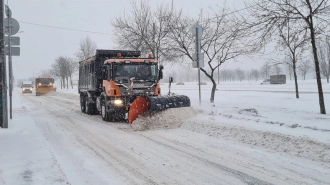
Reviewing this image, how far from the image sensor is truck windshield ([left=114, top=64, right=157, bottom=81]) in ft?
37.9

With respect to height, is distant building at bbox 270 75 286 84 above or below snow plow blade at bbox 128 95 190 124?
above

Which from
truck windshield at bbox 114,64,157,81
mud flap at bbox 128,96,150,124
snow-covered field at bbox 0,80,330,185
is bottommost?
snow-covered field at bbox 0,80,330,185

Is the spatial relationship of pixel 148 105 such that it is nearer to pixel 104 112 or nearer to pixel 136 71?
pixel 136 71

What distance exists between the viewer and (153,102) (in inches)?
392

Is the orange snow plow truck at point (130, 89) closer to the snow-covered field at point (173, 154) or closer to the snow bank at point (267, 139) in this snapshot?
the snow-covered field at point (173, 154)

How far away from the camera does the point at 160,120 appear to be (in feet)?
32.7

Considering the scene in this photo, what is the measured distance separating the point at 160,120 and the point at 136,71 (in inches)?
107

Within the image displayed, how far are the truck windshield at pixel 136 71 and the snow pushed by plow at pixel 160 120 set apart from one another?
2134 mm

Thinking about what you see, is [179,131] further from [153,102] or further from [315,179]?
[315,179]

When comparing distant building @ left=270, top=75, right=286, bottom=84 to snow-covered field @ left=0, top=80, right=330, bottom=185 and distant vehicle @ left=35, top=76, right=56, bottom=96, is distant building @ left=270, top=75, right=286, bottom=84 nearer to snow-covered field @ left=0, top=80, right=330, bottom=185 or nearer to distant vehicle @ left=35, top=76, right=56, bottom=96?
distant vehicle @ left=35, top=76, right=56, bottom=96

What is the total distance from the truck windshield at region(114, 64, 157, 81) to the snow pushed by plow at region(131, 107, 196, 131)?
7.00 ft

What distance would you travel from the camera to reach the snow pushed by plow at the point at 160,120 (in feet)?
31.8

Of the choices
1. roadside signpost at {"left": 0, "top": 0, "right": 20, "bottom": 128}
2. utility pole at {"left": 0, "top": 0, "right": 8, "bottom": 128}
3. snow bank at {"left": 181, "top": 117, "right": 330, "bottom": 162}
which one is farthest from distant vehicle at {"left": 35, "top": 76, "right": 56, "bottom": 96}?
snow bank at {"left": 181, "top": 117, "right": 330, "bottom": 162}

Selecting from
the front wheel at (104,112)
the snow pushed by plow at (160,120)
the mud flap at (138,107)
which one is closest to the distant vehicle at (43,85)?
the front wheel at (104,112)
